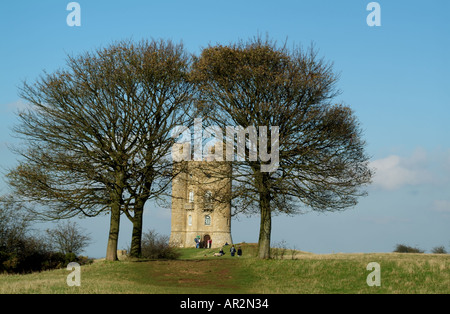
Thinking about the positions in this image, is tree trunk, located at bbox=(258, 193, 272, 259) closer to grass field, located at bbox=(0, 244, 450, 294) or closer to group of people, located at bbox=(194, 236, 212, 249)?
grass field, located at bbox=(0, 244, 450, 294)

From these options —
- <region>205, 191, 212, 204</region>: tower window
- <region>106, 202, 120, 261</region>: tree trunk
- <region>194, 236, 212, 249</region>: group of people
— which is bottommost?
<region>194, 236, 212, 249</region>: group of people

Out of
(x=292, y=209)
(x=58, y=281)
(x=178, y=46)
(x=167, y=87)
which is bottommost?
(x=58, y=281)

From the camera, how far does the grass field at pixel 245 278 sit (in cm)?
2225

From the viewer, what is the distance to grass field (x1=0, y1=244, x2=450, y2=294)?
22250mm

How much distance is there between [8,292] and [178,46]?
20947mm

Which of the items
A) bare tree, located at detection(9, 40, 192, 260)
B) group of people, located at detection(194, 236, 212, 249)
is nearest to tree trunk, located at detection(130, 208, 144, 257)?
bare tree, located at detection(9, 40, 192, 260)

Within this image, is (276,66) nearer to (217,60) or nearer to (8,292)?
(217,60)

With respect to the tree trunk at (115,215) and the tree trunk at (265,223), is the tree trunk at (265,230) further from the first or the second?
the tree trunk at (115,215)

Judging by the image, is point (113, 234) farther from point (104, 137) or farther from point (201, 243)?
point (201, 243)

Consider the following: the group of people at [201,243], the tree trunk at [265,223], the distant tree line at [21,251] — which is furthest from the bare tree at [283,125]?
the group of people at [201,243]

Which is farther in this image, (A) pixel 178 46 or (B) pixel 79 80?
(A) pixel 178 46

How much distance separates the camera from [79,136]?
104 ft
